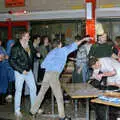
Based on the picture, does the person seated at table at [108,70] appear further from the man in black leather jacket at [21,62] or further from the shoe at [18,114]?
the shoe at [18,114]

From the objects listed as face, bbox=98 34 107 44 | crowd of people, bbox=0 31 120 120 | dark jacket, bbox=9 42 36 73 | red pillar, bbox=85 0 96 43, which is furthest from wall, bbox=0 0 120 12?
dark jacket, bbox=9 42 36 73

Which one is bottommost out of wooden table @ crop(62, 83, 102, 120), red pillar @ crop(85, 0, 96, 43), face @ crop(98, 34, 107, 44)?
wooden table @ crop(62, 83, 102, 120)

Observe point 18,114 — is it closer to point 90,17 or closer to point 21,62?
point 21,62

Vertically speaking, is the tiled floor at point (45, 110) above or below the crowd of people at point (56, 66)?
below

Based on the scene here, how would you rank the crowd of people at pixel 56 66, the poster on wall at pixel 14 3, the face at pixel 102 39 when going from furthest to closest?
the poster on wall at pixel 14 3 → the face at pixel 102 39 → the crowd of people at pixel 56 66

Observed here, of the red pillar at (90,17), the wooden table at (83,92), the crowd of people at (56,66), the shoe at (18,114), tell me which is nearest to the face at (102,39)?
the crowd of people at (56,66)

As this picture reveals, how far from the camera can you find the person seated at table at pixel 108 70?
315 inches

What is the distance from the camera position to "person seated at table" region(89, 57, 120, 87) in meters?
8.00

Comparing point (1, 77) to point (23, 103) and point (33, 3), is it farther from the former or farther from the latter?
point (33, 3)

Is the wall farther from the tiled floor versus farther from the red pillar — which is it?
the tiled floor

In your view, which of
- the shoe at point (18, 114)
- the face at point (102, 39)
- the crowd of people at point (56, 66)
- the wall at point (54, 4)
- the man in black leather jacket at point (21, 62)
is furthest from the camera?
the wall at point (54, 4)

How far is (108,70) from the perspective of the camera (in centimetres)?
801

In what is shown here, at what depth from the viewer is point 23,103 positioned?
11.9 meters

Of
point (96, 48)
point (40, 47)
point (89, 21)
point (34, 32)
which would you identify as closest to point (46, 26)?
point (34, 32)
